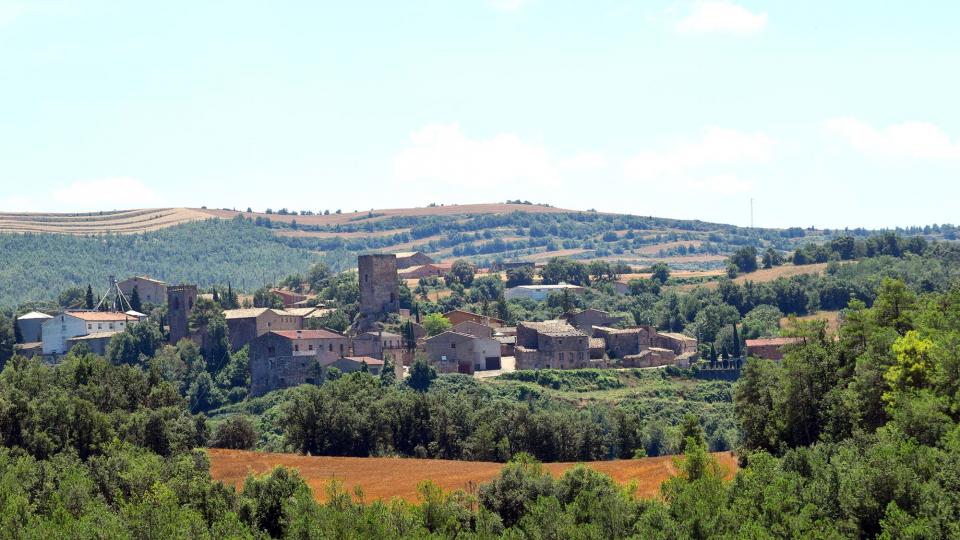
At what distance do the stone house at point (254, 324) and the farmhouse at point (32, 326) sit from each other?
1530 centimetres

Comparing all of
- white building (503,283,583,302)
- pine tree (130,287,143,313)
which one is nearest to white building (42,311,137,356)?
pine tree (130,287,143,313)

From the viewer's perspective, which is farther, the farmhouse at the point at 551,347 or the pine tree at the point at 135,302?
the pine tree at the point at 135,302


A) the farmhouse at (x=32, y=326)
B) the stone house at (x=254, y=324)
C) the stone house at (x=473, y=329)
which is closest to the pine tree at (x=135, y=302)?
the farmhouse at (x=32, y=326)

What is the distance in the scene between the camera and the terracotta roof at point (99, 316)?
12923 centimetres

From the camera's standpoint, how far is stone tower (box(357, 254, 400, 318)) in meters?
131

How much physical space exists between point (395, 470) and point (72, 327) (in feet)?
205

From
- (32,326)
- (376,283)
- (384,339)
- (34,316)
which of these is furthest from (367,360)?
(34,316)

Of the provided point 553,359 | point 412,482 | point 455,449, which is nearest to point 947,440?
point 412,482

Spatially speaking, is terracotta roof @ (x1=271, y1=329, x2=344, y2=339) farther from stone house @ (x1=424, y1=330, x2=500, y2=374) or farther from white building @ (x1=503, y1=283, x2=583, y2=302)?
white building @ (x1=503, y1=283, x2=583, y2=302)

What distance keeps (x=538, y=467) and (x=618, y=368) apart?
59.3 m

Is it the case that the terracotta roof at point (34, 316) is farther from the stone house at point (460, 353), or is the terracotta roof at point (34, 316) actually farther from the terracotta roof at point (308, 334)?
the stone house at point (460, 353)

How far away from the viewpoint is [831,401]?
6312 centimetres

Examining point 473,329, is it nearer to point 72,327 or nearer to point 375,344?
A: point 375,344

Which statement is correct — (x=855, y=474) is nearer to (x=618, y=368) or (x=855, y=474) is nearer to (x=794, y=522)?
(x=794, y=522)
